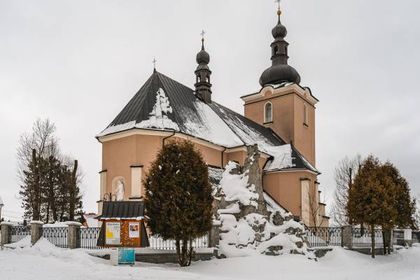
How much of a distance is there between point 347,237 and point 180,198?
32.3 feet

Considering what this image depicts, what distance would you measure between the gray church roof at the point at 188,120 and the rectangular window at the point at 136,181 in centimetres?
212

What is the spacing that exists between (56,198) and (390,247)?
25.4 meters

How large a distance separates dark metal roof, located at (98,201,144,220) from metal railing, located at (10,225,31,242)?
5.66m

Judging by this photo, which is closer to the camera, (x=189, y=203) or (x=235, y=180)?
(x=189, y=203)

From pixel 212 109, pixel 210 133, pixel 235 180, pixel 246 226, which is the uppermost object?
pixel 212 109

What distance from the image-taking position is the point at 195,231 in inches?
626

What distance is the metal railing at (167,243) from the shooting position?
17406 mm

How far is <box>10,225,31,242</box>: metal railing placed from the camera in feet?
65.9

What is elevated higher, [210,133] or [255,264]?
[210,133]

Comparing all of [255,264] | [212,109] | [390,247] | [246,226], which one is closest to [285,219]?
[246,226]

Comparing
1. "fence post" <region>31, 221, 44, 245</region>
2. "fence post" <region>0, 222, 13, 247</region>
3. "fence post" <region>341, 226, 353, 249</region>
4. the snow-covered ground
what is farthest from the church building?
"fence post" <region>341, 226, 353, 249</region>

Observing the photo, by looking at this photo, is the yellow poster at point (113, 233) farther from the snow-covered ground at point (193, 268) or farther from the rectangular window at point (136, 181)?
the rectangular window at point (136, 181)

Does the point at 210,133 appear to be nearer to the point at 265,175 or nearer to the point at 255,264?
the point at 265,175

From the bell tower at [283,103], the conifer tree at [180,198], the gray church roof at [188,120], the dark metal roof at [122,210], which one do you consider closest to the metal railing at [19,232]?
the dark metal roof at [122,210]
